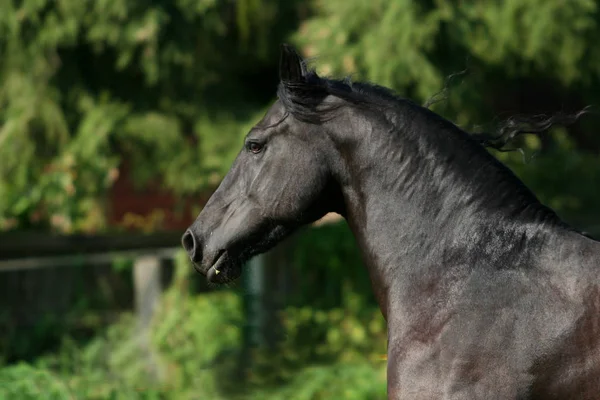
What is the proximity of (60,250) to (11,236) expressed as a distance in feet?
1.39

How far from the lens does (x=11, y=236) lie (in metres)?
8.23

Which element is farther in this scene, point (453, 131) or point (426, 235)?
point (453, 131)

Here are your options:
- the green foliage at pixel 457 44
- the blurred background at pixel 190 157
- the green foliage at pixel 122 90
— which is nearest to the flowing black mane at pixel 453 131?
the blurred background at pixel 190 157

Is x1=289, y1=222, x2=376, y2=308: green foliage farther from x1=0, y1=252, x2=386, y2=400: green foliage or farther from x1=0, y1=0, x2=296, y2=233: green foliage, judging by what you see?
x1=0, y1=0, x2=296, y2=233: green foliage

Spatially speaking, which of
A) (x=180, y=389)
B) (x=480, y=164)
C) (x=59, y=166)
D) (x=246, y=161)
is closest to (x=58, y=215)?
(x=59, y=166)

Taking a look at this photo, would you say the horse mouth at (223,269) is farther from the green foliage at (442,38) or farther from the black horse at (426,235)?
the green foliage at (442,38)

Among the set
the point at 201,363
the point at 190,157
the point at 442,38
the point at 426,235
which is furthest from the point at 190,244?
the point at 190,157

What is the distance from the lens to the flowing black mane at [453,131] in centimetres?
345

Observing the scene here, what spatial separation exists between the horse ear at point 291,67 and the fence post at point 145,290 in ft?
14.4

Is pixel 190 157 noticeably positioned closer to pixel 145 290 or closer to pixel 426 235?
pixel 145 290

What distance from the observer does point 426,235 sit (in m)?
3.48

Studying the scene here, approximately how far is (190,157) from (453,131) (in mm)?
7036

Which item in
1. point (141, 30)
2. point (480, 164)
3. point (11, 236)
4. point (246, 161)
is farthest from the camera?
point (141, 30)

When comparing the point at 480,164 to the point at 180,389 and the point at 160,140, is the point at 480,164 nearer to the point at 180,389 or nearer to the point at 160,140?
the point at 180,389
